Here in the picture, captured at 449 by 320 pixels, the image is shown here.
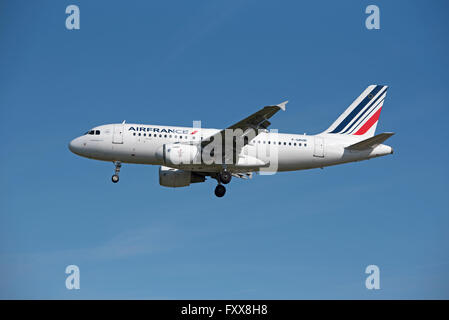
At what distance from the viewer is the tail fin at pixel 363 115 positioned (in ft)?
147

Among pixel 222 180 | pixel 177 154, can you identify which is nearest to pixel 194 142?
pixel 177 154

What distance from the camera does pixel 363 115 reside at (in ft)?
150

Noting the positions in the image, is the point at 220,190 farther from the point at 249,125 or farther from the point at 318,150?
the point at 318,150

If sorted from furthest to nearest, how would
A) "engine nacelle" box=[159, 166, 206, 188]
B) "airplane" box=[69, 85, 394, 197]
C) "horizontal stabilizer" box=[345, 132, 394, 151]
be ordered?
"engine nacelle" box=[159, 166, 206, 188]
"airplane" box=[69, 85, 394, 197]
"horizontal stabilizer" box=[345, 132, 394, 151]

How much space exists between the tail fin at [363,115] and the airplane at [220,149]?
1479 millimetres

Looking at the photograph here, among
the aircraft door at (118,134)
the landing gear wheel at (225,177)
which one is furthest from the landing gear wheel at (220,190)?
the aircraft door at (118,134)

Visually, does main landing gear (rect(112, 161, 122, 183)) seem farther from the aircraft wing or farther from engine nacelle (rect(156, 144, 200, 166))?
the aircraft wing

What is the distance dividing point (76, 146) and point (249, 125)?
1253 centimetres

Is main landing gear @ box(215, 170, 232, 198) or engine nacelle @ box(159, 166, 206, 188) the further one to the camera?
engine nacelle @ box(159, 166, 206, 188)

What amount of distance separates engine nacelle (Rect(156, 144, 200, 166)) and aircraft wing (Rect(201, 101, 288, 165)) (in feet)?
3.08

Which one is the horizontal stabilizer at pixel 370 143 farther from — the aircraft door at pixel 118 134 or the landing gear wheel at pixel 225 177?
the aircraft door at pixel 118 134

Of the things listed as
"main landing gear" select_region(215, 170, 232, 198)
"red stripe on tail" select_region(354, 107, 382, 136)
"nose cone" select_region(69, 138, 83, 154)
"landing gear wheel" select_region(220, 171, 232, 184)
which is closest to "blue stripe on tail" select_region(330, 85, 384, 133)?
"red stripe on tail" select_region(354, 107, 382, 136)

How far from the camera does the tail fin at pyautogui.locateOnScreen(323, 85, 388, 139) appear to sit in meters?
44.9
